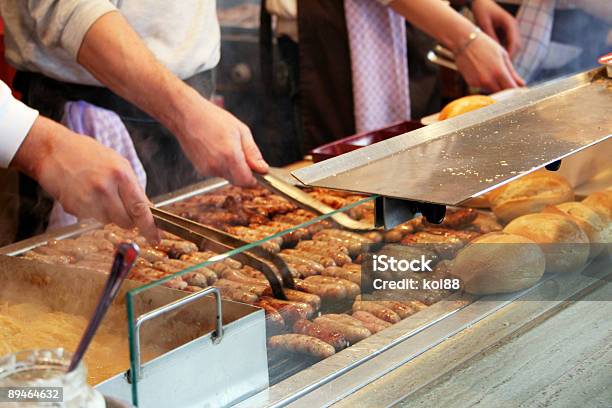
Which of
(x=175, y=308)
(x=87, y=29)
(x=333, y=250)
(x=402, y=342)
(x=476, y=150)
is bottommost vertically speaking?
(x=402, y=342)

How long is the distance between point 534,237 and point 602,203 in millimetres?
303

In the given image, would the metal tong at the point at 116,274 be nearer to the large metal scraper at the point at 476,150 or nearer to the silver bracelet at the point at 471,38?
the large metal scraper at the point at 476,150

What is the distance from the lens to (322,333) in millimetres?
1414

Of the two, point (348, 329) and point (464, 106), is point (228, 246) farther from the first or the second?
point (464, 106)

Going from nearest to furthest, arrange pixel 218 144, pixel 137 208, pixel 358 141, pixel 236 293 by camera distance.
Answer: pixel 236 293 < pixel 137 208 < pixel 218 144 < pixel 358 141

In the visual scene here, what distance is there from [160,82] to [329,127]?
190cm

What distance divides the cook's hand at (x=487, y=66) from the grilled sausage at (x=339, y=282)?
1.68m

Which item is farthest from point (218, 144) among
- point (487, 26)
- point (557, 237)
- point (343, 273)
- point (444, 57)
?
point (487, 26)

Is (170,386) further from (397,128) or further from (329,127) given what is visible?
(329,127)

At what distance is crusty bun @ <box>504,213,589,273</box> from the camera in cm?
171

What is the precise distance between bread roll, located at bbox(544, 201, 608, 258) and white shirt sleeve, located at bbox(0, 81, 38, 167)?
3.81 feet

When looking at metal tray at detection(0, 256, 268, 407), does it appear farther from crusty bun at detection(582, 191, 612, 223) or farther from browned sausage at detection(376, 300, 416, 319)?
crusty bun at detection(582, 191, 612, 223)

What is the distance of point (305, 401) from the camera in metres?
1.26

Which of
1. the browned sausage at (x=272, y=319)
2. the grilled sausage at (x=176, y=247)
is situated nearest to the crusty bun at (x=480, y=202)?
the grilled sausage at (x=176, y=247)
